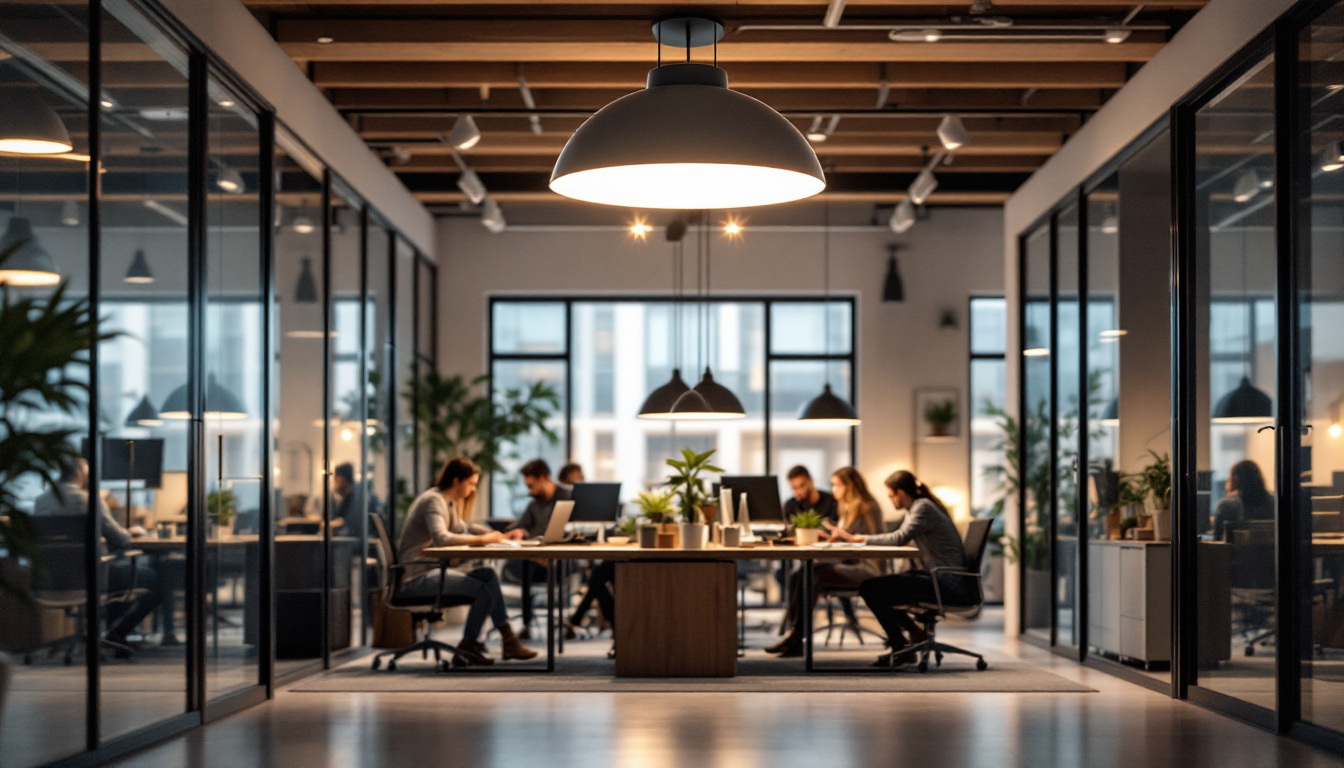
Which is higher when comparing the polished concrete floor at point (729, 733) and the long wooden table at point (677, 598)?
the long wooden table at point (677, 598)

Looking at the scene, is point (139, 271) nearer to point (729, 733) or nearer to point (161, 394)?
point (161, 394)

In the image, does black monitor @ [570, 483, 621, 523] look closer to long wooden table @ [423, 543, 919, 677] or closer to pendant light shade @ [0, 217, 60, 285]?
long wooden table @ [423, 543, 919, 677]

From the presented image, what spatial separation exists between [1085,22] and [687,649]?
4.15m

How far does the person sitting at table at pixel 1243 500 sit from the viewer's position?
6.24 m

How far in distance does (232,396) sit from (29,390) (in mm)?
2590

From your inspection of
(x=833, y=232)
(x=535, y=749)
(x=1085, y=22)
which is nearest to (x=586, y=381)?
(x=833, y=232)

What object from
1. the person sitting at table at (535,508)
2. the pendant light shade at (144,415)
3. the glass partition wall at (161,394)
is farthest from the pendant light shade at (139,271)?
the person sitting at table at (535,508)

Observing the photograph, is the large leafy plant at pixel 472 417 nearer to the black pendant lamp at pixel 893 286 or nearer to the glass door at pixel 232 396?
the black pendant lamp at pixel 893 286

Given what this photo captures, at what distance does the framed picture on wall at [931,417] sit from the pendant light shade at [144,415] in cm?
899

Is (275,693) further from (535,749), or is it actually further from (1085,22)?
(1085,22)

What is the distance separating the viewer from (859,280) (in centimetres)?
1369

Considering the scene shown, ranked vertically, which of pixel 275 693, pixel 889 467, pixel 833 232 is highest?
pixel 833 232

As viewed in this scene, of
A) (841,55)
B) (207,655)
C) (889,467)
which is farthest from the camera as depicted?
(889,467)

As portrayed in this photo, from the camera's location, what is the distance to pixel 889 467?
13578mm
